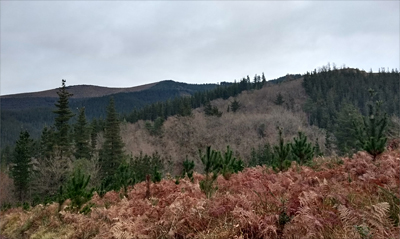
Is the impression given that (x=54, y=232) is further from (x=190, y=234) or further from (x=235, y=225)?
(x=235, y=225)

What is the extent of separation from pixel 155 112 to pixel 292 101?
7081 cm

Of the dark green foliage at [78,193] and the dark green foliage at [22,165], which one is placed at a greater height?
the dark green foliage at [78,193]

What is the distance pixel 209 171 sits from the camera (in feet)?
34.6

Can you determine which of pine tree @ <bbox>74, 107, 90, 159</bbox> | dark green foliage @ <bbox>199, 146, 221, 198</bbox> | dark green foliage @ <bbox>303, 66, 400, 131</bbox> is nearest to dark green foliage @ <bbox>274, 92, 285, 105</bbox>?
dark green foliage @ <bbox>303, 66, 400, 131</bbox>

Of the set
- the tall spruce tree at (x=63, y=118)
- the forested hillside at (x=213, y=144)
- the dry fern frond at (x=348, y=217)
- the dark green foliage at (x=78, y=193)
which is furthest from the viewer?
the tall spruce tree at (x=63, y=118)

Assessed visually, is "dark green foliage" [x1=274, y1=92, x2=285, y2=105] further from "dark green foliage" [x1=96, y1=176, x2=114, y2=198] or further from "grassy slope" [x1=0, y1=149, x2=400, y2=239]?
"grassy slope" [x1=0, y1=149, x2=400, y2=239]

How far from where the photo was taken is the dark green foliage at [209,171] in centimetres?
907

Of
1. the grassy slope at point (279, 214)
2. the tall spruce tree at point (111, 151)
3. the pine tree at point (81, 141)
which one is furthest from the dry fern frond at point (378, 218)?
the pine tree at point (81, 141)

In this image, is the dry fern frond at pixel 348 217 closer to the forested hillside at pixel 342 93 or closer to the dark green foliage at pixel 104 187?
the dark green foliage at pixel 104 187

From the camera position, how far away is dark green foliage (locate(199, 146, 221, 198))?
9070mm

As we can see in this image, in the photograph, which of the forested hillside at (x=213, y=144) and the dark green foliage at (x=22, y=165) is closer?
the forested hillside at (x=213, y=144)

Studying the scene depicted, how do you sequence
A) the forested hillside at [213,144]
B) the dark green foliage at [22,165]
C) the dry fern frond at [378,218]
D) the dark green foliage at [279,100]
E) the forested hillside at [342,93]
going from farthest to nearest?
1. the dark green foliage at [279,100]
2. the forested hillside at [342,93]
3. the dark green foliage at [22,165]
4. the forested hillside at [213,144]
5. the dry fern frond at [378,218]

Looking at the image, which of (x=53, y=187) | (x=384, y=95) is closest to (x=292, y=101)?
(x=384, y=95)

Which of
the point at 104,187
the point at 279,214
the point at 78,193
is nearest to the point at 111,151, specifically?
the point at 104,187
